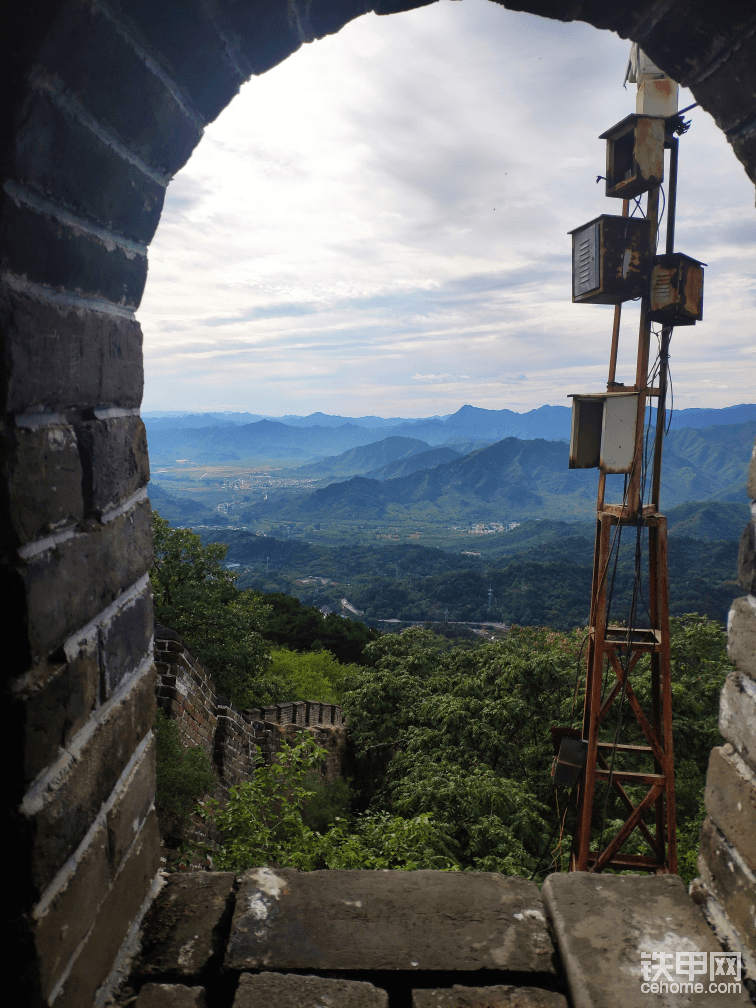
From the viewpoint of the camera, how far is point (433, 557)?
10750 centimetres

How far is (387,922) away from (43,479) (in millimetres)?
1429

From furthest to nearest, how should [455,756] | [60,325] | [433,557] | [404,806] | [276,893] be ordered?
[433,557] → [455,756] → [404,806] → [276,893] → [60,325]

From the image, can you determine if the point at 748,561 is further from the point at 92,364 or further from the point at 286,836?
the point at 286,836

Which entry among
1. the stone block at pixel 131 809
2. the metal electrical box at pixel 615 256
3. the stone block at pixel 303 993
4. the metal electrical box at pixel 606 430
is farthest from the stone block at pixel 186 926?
the metal electrical box at pixel 615 256

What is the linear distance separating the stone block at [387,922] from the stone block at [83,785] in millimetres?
585

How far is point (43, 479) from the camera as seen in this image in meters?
1.04

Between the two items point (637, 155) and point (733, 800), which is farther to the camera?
point (637, 155)

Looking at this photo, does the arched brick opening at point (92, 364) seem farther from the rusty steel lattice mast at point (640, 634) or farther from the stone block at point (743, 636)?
the rusty steel lattice mast at point (640, 634)

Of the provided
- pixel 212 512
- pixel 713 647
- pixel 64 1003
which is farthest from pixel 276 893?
pixel 212 512

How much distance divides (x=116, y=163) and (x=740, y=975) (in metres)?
2.22

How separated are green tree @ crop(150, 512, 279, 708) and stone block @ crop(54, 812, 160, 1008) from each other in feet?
40.2

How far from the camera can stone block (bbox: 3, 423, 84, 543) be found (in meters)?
0.96

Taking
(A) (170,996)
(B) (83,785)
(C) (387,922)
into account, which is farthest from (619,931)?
(B) (83,785)

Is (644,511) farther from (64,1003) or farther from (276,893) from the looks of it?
(64,1003)
